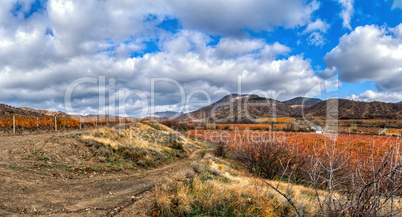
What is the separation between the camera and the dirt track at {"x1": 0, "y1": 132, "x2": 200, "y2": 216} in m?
5.49

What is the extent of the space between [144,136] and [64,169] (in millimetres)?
13449

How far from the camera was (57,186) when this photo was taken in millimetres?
7363

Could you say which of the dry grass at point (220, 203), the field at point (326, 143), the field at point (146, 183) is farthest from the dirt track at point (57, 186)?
the field at point (326, 143)

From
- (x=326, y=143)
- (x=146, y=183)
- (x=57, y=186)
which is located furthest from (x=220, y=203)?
(x=326, y=143)

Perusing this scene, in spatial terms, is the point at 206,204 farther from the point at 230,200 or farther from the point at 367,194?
the point at 367,194

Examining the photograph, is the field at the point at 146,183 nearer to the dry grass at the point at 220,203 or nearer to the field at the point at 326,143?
the dry grass at the point at 220,203

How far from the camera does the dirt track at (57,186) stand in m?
5.49

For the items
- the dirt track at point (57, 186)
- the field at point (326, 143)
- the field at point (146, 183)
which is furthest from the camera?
the field at point (326, 143)

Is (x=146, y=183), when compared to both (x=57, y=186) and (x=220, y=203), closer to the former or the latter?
(x=57, y=186)

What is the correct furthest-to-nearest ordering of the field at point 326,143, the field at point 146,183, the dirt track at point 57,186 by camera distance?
the field at point 326,143
the dirt track at point 57,186
the field at point 146,183

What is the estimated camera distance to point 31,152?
403 inches

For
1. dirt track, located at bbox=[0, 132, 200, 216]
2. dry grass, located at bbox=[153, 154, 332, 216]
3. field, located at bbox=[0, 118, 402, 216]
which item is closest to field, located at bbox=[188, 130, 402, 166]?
field, located at bbox=[0, 118, 402, 216]

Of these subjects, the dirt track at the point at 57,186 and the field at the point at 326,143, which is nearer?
the dirt track at the point at 57,186

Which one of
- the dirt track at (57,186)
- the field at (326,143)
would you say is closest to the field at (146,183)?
the dirt track at (57,186)
